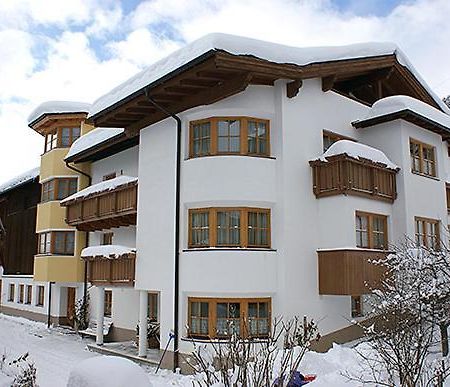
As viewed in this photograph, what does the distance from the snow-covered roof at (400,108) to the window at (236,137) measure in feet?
13.0

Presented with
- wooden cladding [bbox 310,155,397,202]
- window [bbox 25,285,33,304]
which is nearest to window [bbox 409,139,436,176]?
wooden cladding [bbox 310,155,397,202]

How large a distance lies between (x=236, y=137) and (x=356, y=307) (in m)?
6.51

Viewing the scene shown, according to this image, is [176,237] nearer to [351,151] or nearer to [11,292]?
[351,151]

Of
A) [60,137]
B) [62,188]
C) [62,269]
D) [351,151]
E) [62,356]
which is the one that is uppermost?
[60,137]

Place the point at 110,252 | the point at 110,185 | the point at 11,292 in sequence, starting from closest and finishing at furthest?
1. the point at 110,252
2. the point at 110,185
3. the point at 11,292

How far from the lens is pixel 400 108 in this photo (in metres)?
17.0

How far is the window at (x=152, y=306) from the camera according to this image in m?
18.4

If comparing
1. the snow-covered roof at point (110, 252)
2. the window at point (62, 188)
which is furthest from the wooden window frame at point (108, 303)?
the window at point (62, 188)

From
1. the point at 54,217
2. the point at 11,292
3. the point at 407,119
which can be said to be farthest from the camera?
the point at 11,292

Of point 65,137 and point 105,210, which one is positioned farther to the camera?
point 65,137

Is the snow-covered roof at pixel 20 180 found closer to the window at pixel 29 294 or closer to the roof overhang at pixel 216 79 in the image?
the window at pixel 29 294

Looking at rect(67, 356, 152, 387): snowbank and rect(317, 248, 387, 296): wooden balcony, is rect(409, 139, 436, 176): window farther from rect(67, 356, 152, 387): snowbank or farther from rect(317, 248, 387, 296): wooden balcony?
rect(67, 356, 152, 387): snowbank

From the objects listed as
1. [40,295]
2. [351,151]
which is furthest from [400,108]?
[40,295]

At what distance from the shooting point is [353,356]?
12.4 meters
